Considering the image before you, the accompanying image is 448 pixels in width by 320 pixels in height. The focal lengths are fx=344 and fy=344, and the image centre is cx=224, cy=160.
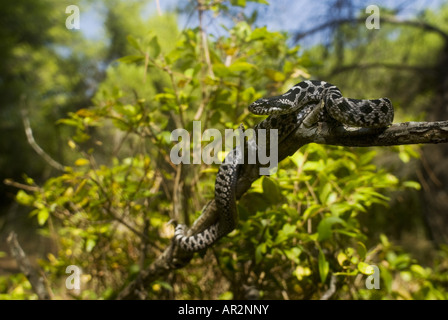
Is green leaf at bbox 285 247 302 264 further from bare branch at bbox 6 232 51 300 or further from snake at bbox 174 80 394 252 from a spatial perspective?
bare branch at bbox 6 232 51 300

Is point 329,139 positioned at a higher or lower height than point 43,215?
higher

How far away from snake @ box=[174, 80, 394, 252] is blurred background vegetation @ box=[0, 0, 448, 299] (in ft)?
0.68

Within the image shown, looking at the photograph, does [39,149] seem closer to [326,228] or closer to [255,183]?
[255,183]

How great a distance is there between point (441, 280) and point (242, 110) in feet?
7.76

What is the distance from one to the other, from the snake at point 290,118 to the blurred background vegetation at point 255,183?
206 millimetres

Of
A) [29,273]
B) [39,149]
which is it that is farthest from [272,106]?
[29,273]

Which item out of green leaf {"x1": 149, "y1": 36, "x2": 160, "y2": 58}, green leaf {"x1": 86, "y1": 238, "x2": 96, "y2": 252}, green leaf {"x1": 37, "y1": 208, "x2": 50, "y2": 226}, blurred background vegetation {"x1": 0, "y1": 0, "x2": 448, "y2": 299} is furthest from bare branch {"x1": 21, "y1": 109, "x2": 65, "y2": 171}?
green leaf {"x1": 149, "y1": 36, "x2": 160, "y2": 58}

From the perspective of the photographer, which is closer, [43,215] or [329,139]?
[329,139]

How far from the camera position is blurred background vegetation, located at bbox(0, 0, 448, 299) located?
1.85 meters

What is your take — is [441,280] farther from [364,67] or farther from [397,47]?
[397,47]

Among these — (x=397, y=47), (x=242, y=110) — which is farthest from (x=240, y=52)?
(x=397, y=47)

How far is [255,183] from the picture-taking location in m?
1.78

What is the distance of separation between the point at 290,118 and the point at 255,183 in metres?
0.51

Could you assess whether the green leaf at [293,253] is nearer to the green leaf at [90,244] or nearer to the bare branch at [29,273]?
the green leaf at [90,244]
